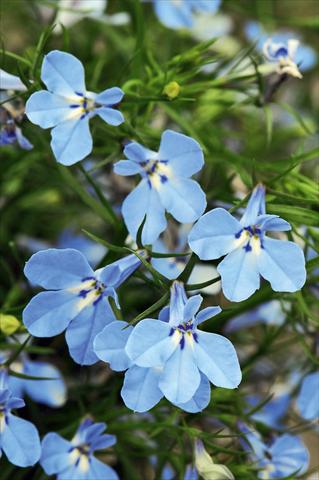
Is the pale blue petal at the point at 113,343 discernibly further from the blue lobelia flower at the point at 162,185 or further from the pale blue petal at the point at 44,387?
the pale blue petal at the point at 44,387

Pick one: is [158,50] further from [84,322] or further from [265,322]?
[84,322]

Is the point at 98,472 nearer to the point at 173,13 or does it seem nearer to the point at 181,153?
the point at 181,153

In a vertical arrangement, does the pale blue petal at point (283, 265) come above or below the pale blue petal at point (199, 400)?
above

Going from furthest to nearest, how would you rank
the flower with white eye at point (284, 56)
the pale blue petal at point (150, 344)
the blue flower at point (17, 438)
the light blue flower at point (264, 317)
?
the light blue flower at point (264, 317)
the flower with white eye at point (284, 56)
the blue flower at point (17, 438)
the pale blue petal at point (150, 344)

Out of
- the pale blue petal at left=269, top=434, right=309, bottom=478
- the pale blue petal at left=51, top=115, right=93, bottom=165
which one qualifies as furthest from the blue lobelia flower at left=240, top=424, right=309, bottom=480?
the pale blue petal at left=51, top=115, right=93, bottom=165

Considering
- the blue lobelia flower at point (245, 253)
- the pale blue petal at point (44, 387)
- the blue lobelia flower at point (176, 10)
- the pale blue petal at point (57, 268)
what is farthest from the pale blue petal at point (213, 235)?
the blue lobelia flower at point (176, 10)

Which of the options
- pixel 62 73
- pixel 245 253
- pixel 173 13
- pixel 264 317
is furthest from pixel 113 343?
pixel 173 13

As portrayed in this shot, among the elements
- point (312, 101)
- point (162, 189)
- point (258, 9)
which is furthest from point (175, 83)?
point (312, 101)

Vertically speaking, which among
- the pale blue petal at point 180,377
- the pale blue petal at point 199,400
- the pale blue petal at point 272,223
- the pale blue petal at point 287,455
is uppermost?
the pale blue petal at point 272,223
